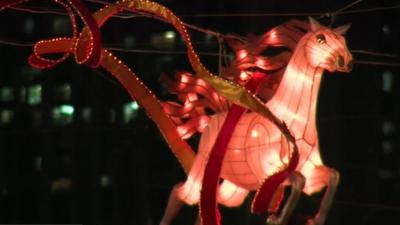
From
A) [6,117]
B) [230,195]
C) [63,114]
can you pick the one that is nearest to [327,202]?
[230,195]

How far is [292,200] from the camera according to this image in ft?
13.9

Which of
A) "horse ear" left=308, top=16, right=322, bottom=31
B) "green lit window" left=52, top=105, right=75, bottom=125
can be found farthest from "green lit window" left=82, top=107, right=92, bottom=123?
"horse ear" left=308, top=16, right=322, bottom=31

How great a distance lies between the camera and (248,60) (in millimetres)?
4789

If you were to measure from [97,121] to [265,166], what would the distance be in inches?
258

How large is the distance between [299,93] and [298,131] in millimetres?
247

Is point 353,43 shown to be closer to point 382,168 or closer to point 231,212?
point 382,168

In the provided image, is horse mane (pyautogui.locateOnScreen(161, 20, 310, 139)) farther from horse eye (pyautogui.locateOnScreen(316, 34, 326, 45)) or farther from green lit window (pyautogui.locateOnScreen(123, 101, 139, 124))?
green lit window (pyautogui.locateOnScreen(123, 101, 139, 124))

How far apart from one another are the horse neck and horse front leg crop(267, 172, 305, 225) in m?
0.38

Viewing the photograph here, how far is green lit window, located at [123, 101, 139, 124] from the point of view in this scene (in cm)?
1029

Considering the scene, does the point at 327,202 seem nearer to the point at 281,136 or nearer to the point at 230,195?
the point at 281,136

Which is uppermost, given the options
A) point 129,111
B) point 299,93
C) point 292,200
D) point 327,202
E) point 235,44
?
point 235,44

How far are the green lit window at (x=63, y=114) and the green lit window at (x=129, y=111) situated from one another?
1040 mm

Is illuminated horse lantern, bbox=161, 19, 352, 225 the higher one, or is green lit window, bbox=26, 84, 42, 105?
illuminated horse lantern, bbox=161, 19, 352, 225

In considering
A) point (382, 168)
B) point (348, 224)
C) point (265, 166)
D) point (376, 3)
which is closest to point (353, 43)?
point (376, 3)
